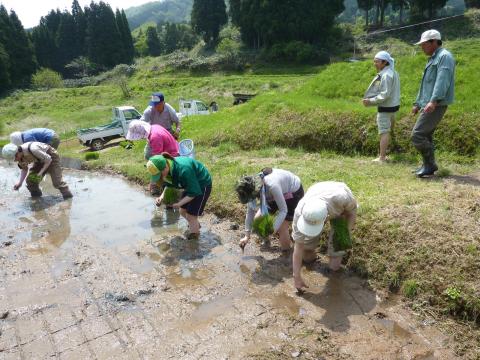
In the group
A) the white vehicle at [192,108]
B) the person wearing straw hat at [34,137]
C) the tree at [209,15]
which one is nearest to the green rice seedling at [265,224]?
the person wearing straw hat at [34,137]

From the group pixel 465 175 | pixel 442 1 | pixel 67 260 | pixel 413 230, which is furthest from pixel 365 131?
pixel 442 1

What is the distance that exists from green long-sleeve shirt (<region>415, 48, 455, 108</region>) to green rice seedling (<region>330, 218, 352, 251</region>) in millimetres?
2401

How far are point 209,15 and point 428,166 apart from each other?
197ft

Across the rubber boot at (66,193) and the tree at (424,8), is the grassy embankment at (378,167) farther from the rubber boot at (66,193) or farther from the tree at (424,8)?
the tree at (424,8)

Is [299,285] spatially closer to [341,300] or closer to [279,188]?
[341,300]

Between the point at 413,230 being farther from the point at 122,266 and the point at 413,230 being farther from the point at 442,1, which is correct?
the point at 442,1

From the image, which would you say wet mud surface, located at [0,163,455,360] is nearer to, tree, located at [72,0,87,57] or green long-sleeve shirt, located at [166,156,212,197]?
green long-sleeve shirt, located at [166,156,212,197]

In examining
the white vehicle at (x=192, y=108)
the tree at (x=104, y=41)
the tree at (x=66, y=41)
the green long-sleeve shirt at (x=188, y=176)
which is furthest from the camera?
the tree at (x=66, y=41)

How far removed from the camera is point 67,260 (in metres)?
5.38

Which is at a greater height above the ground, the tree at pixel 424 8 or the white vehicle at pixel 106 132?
the tree at pixel 424 8

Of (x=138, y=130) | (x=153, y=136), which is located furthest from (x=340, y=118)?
(x=138, y=130)

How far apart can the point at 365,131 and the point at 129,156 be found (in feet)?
22.1

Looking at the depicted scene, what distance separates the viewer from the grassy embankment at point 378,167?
396 cm

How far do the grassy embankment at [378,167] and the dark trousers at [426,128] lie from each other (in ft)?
1.58
